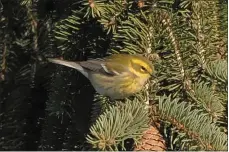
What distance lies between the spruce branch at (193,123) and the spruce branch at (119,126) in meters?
0.08

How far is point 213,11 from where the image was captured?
2.15 metres

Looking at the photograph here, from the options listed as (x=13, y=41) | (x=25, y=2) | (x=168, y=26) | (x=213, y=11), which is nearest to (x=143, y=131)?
(x=168, y=26)

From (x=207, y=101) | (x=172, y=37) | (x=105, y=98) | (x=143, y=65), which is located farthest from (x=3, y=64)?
(x=207, y=101)

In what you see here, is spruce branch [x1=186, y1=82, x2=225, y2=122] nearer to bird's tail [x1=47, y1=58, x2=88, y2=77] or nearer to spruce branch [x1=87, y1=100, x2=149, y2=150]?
spruce branch [x1=87, y1=100, x2=149, y2=150]

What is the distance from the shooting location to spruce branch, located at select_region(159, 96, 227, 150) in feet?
6.14

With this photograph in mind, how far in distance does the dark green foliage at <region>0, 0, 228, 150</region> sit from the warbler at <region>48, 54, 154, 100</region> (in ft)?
0.11

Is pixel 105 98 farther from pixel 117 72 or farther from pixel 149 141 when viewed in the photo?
pixel 117 72

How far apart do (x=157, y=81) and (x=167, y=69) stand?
0.06 m

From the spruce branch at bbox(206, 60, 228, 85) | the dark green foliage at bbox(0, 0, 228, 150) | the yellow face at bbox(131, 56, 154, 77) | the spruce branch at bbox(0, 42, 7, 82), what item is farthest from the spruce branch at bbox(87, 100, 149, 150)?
the spruce branch at bbox(0, 42, 7, 82)

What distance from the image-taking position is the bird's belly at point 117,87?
2.21m

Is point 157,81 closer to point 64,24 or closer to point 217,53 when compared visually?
point 217,53

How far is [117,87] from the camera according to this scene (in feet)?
8.04

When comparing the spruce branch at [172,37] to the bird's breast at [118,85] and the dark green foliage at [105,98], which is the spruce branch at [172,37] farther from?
the bird's breast at [118,85]

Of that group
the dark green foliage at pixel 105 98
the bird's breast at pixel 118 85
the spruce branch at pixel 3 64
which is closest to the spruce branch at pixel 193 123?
the dark green foliage at pixel 105 98
